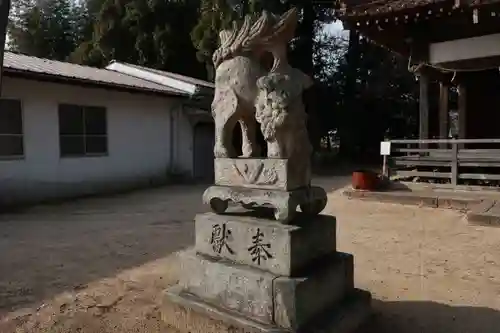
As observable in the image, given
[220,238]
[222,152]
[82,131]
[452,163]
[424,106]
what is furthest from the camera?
[82,131]

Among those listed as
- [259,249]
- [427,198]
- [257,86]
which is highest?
[257,86]

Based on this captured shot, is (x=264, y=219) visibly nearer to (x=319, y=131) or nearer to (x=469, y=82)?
(x=469, y=82)

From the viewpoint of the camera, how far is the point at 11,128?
9547 mm

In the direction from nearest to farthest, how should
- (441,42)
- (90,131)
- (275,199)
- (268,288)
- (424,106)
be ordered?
(268,288), (275,199), (441,42), (424,106), (90,131)

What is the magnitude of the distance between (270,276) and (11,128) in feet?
29.2

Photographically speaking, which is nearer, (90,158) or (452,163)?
(452,163)

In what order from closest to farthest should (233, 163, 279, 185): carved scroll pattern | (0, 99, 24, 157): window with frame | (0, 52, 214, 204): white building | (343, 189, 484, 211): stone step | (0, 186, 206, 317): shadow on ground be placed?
(233, 163, 279, 185): carved scroll pattern
(0, 186, 206, 317): shadow on ground
(343, 189, 484, 211): stone step
(0, 99, 24, 157): window with frame
(0, 52, 214, 204): white building

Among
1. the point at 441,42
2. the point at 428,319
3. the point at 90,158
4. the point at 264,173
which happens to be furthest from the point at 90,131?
the point at 428,319

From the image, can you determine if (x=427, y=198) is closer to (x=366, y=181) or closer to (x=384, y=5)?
(x=366, y=181)

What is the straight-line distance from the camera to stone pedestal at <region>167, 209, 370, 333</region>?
2803 mm

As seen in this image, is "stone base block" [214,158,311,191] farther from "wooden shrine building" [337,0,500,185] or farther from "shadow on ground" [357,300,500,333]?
"wooden shrine building" [337,0,500,185]

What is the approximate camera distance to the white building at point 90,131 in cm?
955

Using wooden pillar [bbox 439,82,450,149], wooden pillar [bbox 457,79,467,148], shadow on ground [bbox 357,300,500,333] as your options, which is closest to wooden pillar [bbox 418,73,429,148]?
wooden pillar [bbox 457,79,467,148]

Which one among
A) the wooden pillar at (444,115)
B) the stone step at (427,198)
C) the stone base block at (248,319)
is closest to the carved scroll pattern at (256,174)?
the stone base block at (248,319)
